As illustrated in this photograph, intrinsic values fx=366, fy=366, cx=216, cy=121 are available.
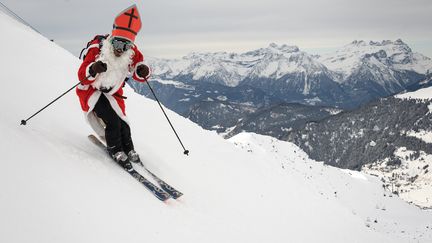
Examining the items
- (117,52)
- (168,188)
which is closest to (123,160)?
(168,188)

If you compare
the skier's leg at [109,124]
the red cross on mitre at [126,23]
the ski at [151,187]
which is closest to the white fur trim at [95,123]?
the skier's leg at [109,124]

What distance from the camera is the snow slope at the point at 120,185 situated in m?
4.32

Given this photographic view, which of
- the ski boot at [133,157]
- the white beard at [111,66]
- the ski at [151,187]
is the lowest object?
the ski at [151,187]

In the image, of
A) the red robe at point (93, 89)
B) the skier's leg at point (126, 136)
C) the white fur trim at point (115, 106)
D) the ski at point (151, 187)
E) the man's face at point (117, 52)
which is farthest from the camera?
the skier's leg at point (126, 136)

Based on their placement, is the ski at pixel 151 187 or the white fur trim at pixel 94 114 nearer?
the ski at pixel 151 187

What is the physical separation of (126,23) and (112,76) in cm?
104

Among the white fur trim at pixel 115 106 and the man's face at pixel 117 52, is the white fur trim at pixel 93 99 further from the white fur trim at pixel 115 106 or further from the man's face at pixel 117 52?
the man's face at pixel 117 52

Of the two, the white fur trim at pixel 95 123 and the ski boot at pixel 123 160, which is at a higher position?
the white fur trim at pixel 95 123

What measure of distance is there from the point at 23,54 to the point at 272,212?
30.4 feet

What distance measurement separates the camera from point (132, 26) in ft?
22.7

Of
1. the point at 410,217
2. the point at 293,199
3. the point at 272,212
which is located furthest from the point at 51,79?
the point at 410,217

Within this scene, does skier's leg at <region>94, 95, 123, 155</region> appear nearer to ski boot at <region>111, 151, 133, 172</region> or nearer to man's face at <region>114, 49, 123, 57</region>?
ski boot at <region>111, 151, 133, 172</region>

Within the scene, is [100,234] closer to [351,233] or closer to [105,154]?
[105,154]

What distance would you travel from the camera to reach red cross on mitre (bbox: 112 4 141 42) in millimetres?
6832
